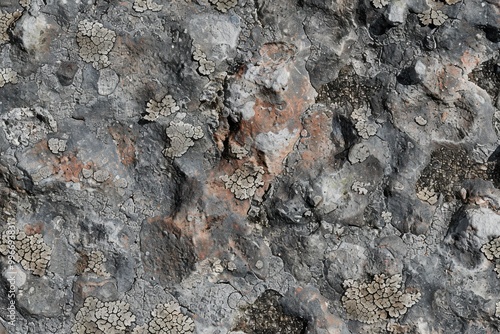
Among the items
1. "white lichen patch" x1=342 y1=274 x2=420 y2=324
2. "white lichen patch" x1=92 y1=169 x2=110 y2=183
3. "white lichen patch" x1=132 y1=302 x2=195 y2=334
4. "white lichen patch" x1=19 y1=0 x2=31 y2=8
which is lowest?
"white lichen patch" x1=132 y1=302 x2=195 y2=334

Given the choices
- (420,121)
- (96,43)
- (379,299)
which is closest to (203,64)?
(96,43)

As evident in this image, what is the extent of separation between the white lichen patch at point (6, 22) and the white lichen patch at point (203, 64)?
3.03ft

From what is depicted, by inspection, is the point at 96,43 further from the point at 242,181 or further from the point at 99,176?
the point at 242,181

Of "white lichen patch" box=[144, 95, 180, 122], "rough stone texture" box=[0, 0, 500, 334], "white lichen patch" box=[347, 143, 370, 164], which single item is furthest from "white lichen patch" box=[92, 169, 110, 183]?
"white lichen patch" box=[347, 143, 370, 164]

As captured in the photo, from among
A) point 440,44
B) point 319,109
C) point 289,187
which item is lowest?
point 289,187

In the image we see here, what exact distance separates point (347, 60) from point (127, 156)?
1170 millimetres

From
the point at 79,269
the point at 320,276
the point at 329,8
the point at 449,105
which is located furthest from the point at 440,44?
the point at 79,269

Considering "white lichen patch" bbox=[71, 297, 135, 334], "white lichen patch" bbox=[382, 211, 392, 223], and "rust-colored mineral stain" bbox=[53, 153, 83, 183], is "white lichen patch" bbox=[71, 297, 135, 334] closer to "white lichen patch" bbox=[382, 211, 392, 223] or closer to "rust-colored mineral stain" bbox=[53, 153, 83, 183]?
"rust-colored mineral stain" bbox=[53, 153, 83, 183]

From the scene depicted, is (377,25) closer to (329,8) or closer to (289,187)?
(329,8)

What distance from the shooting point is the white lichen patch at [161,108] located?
11.6ft

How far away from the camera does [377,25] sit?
3.58 meters

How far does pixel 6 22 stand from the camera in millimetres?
3646

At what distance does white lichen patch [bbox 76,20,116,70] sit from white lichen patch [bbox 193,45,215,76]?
16.7 inches

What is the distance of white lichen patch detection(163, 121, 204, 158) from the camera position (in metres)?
3.51
